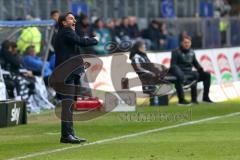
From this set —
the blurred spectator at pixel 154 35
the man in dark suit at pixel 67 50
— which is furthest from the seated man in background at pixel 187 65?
the blurred spectator at pixel 154 35

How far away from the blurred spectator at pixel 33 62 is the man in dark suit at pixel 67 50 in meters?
8.62

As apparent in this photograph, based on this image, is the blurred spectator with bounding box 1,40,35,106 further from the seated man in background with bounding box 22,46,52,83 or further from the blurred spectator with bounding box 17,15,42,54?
the blurred spectator with bounding box 17,15,42,54

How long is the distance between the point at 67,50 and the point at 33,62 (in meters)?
8.90

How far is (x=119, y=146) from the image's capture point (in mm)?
14422

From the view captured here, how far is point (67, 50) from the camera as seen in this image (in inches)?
589

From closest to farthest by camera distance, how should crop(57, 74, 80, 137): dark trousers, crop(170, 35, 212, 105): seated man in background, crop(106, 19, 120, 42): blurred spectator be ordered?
crop(57, 74, 80, 137): dark trousers
crop(170, 35, 212, 105): seated man in background
crop(106, 19, 120, 42): blurred spectator

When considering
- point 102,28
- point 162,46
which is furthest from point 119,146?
point 162,46

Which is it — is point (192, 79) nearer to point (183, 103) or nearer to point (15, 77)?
point (183, 103)

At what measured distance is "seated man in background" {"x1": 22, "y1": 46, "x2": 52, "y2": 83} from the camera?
23719 millimetres

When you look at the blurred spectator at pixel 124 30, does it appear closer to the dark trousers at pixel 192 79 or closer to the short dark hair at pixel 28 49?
the short dark hair at pixel 28 49

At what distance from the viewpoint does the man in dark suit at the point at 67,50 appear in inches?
584

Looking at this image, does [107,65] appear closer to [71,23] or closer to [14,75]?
[14,75]

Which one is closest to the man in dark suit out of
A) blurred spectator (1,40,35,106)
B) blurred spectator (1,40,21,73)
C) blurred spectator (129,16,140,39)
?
blurred spectator (1,40,35,106)

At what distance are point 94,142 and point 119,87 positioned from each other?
761 centimetres
